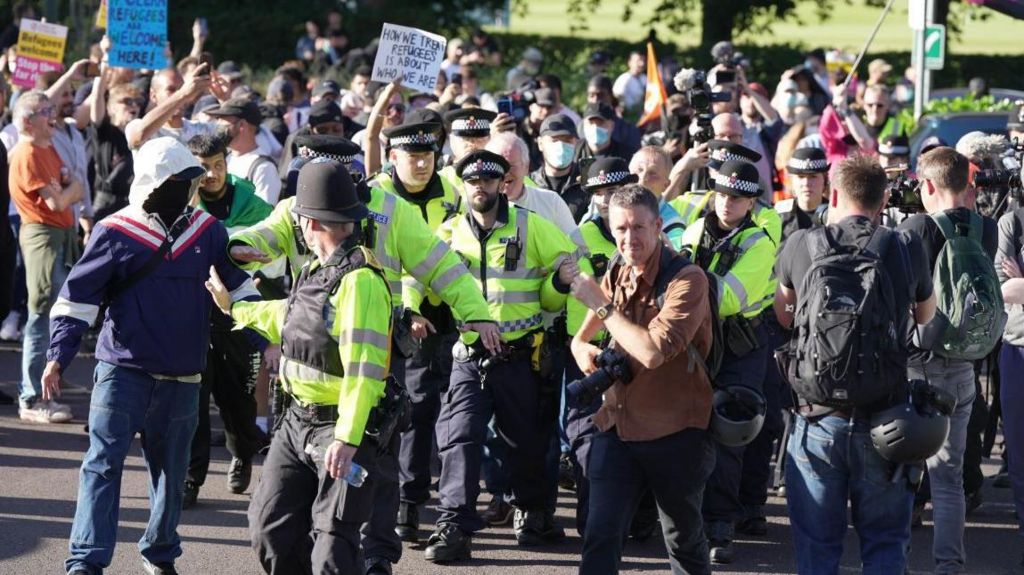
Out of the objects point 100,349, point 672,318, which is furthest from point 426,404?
point 672,318

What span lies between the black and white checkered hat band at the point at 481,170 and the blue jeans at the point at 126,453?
5.79 feet

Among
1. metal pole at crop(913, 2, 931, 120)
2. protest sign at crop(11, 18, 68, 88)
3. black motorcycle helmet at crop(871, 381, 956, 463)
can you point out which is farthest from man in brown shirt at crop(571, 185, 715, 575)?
metal pole at crop(913, 2, 931, 120)

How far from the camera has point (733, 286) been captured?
7.48 m

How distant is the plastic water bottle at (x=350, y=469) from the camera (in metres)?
5.63

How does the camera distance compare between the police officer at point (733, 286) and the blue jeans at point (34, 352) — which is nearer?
the police officer at point (733, 286)

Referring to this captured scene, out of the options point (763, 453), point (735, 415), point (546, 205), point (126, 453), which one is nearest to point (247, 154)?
point (546, 205)

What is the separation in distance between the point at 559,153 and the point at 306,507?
4620mm

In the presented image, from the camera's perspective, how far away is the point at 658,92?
1455 centimetres

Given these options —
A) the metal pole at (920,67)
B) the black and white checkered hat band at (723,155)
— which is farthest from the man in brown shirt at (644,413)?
the metal pole at (920,67)

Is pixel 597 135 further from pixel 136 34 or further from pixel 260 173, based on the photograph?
pixel 136 34

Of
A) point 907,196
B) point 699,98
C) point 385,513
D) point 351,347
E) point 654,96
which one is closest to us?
point 351,347

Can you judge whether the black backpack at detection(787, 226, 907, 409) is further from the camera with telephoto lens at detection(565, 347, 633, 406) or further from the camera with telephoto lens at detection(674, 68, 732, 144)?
the camera with telephoto lens at detection(674, 68, 732, 144)

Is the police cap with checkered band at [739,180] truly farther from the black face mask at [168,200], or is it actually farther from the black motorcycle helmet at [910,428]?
the black face mask at [168,200]

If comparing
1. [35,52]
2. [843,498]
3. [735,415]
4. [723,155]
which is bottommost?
[843,498]
